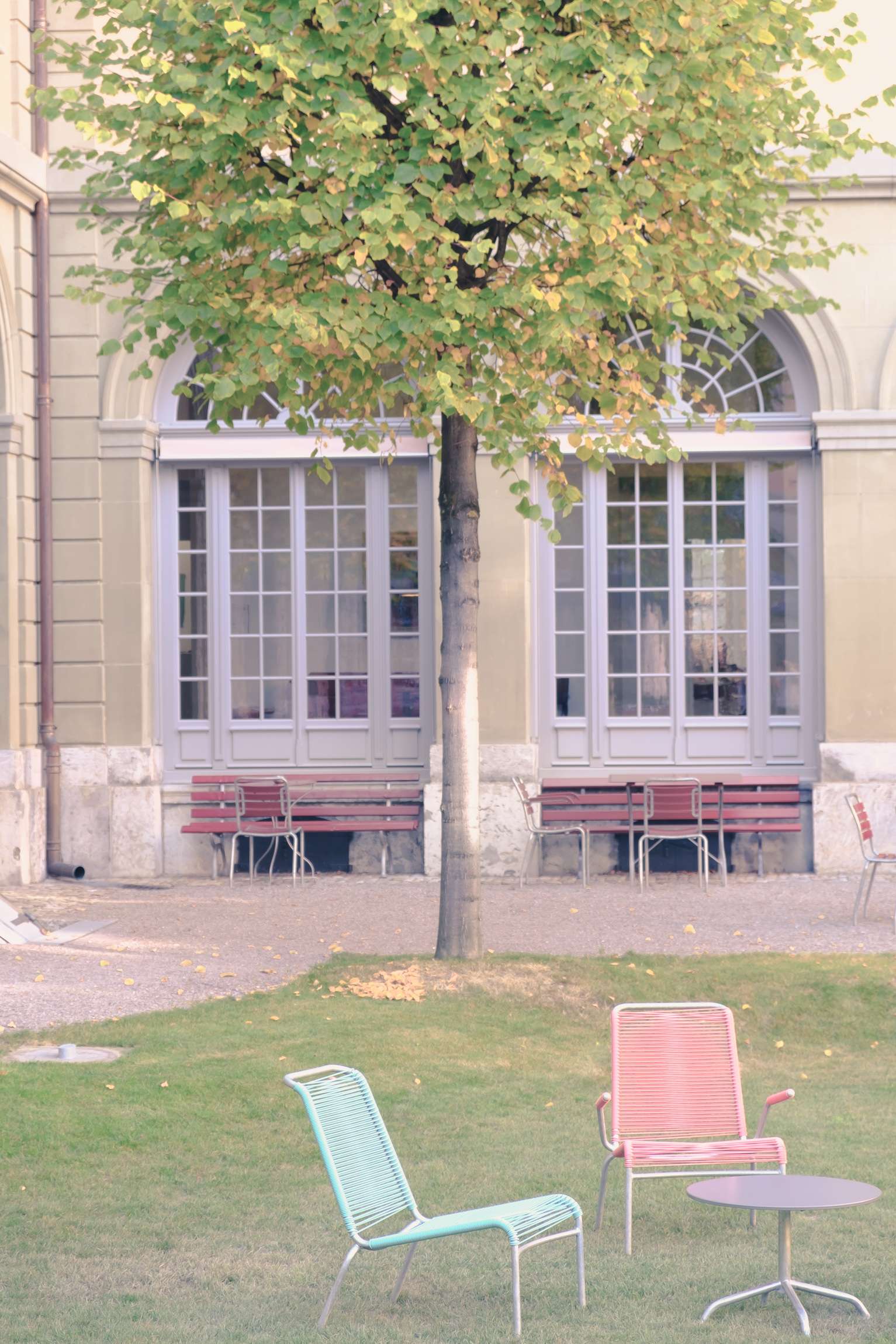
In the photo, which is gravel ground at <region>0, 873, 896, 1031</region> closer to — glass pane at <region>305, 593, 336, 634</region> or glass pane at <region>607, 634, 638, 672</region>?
glass pane at <region>607, 634, 638, 672</region>

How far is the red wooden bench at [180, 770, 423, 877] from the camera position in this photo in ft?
47.7

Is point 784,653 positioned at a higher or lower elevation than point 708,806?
higher

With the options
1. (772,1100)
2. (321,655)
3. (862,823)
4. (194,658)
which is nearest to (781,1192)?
(772,1100)

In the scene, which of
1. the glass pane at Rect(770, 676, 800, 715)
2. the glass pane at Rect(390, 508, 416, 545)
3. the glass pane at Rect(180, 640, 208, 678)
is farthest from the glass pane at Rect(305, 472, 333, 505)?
the glass pane at Rect(770, 676, 800, 715)

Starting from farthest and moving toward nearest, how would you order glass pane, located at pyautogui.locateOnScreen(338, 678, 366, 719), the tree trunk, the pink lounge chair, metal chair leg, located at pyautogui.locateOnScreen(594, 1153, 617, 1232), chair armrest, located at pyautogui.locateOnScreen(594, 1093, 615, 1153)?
glass pane, located at pyautogui.locateOnScreen(338, 678, 366, 719), the tree trunk, the pink lounge chair, chair armrest, located at pyautogui.locateOnScreen(594, 1093, 615, 1153), metal chair leg, located at pyautogui.locateOnScreen(594, 1153, 617, 1232)

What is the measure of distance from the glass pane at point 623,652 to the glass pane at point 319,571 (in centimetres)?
260

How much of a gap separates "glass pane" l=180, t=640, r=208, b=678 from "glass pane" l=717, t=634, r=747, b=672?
470cm

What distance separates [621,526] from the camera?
15086 mm

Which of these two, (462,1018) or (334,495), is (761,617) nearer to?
(334,495)

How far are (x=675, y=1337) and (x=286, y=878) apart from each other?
34.3ft

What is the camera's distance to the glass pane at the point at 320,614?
15234 millimetres

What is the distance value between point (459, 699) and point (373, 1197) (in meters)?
4.89

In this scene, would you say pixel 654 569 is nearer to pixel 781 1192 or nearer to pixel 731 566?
pixel 731 566

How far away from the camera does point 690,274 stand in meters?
8.59
